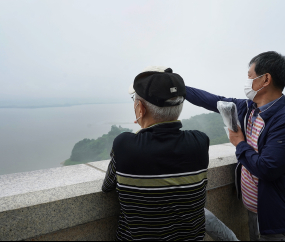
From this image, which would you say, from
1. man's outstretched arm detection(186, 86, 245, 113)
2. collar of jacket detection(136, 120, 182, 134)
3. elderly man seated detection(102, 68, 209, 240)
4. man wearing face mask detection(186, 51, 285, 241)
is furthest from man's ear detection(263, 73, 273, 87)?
collar of jacket detection(136, 120, 182, 134)

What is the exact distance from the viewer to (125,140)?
3.92 feet

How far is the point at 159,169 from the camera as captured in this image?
119cm

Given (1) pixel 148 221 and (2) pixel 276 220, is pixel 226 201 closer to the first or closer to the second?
(2) pixel 276 220

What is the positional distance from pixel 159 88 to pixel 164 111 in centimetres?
14

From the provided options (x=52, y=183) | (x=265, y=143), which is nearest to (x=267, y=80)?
(x=265, y=143)

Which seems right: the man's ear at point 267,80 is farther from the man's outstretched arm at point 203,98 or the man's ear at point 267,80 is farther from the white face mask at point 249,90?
the man's outstretched arm at point 203,98

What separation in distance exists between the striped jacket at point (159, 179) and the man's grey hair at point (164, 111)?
1.9 inches

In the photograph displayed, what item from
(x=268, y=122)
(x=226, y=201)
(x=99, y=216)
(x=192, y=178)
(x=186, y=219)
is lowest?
(x=226, y=201)

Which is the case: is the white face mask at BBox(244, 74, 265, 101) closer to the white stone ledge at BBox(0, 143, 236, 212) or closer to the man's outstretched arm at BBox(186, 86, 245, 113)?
the man's outstretched arm at BBox(186, 86, 245, 113)

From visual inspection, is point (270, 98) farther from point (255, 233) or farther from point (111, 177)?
point (111, 177)

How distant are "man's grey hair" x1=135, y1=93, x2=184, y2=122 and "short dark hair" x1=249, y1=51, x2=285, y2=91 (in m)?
0.97

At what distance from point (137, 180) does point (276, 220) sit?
1289mm

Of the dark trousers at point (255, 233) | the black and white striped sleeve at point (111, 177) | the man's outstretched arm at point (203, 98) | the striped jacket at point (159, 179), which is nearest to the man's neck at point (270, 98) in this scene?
the man's outstretched arm at point (203, 98)

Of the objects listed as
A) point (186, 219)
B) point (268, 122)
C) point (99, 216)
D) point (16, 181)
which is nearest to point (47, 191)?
point (99, 216)
